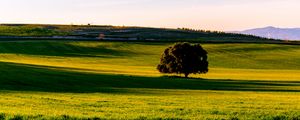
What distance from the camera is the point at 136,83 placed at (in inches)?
2418

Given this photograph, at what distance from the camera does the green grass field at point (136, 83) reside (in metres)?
26.1

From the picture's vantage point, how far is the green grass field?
26.1 m

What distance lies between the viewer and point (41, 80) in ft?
180

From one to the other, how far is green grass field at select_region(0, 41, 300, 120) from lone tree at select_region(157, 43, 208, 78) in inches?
89.6

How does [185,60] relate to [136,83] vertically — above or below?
A: above

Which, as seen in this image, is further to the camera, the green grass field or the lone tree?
the lone tree

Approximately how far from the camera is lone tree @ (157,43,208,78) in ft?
278

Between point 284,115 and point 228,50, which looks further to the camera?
point 228,50

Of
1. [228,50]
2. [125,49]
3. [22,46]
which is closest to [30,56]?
[22,46]

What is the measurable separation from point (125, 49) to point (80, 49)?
14.1 meters

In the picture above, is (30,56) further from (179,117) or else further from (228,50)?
(179,117)

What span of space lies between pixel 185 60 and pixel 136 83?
25104 mm

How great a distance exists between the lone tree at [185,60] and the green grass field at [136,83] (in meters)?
2.28

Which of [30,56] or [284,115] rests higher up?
[284,115]
